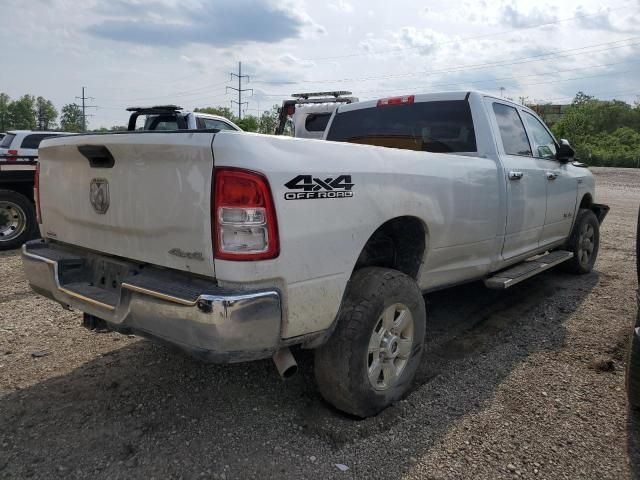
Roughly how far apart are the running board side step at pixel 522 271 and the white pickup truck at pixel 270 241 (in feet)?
0.13

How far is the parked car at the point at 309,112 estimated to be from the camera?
12.2m

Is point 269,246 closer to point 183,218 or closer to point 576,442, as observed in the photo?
point 183,218

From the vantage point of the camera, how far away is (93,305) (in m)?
2.66

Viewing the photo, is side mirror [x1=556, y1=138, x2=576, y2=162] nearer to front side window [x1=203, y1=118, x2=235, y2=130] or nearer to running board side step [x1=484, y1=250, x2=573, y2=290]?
running board side step [x1=484, y1=250, x2=573, y2=290]

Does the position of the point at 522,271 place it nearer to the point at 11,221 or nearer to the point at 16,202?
the point at 16,202

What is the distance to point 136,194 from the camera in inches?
99.7

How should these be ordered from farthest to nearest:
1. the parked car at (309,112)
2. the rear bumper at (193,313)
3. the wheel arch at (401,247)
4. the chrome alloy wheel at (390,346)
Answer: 1. the parked car at (309,112)
2. the wheel arch at (401,247)
3. the chrome alloy wheel at (390,346)
4. the rear bumper at (193,313)

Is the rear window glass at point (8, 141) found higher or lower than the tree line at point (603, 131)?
lower

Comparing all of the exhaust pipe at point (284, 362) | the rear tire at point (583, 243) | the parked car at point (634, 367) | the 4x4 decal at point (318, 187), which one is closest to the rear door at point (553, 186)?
the rear tire at point (583, 243)

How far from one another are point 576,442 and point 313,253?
174 cm

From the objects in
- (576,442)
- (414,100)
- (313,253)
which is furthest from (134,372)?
(414,100)

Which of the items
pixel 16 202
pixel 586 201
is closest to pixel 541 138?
pixel 586 201

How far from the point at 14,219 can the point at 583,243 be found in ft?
26.3

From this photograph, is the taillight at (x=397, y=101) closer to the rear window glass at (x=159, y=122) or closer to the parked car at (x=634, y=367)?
the parked car at (x=634, y=367)
